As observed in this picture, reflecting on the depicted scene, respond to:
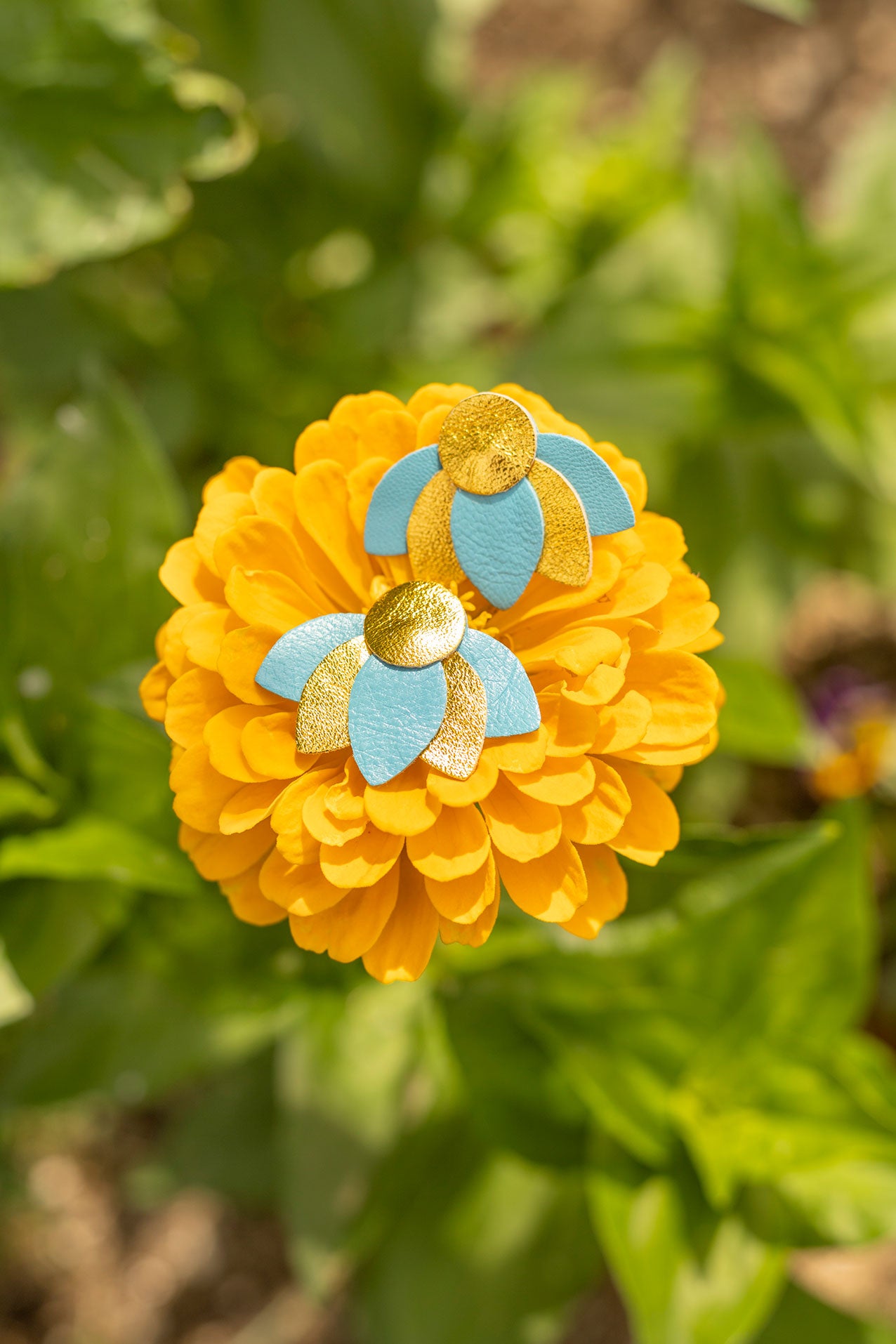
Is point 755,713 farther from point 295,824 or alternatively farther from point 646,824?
point 295,824

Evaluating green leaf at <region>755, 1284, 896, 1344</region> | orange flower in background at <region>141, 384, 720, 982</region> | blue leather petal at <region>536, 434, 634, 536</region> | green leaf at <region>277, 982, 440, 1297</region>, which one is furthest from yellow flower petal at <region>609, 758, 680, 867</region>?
green leaf at <region>755, 1284, 896, 1344</region>

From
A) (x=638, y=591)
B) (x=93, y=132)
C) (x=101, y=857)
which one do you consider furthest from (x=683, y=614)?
(x=93, y=132)

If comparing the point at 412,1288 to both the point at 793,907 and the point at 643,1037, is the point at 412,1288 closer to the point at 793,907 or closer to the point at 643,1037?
the point at 643,1037

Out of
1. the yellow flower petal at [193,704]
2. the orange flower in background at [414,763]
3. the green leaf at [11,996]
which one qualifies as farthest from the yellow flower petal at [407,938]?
the green leaf at [11,996]

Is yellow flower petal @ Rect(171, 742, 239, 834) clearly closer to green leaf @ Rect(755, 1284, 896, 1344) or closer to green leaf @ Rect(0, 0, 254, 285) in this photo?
green leaf @ Rect(0, 0, 254, 285)

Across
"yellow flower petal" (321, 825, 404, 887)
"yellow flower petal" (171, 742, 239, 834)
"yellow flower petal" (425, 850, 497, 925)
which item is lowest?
"yellow flower petal" (171, 742, 239, 834)

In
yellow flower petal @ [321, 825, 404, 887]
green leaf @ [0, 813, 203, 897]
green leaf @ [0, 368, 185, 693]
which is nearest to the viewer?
yellow flower petal @ [321, 825, 404, 887]

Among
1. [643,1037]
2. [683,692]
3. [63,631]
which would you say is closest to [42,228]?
[63,631]
